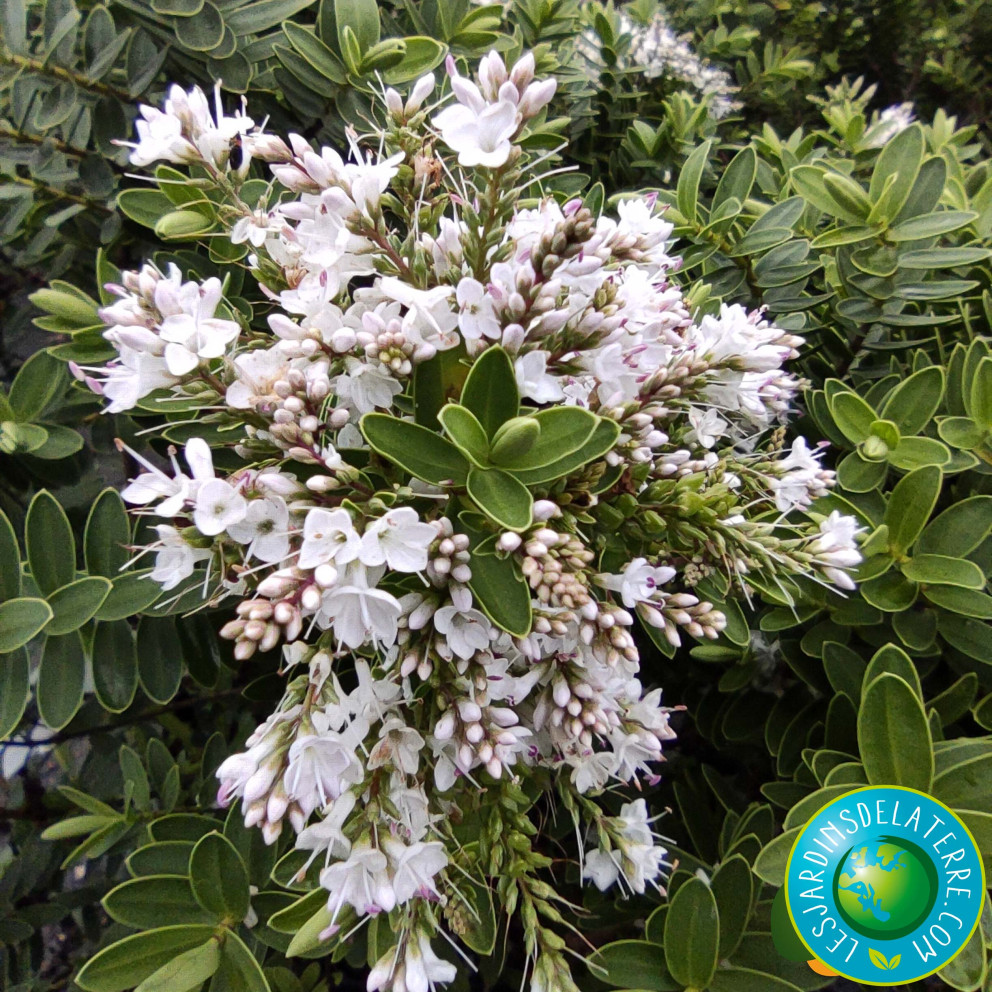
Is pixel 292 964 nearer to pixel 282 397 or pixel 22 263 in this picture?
pixel 282 397

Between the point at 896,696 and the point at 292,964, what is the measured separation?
1.50 m

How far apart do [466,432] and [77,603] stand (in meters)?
0.71

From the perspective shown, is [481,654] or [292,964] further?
[292,964]

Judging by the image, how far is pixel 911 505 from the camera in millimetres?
1161

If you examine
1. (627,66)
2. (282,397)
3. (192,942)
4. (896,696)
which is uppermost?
(627,66)

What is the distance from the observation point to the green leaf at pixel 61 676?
3.66 ft

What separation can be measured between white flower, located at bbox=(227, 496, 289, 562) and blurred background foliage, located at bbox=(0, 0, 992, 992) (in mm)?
403

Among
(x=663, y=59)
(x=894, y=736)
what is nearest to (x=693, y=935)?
(x=894, y=736)

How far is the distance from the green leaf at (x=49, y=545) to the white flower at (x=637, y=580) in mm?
827

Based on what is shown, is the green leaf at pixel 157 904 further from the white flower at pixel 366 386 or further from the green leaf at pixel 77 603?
the white flower at pixel 366 386

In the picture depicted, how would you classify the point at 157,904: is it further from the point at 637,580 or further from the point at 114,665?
the point at 637,580

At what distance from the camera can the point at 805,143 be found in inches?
72.2

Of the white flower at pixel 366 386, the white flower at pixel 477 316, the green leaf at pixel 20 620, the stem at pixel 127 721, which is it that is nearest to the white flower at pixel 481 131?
the white flower at pixel 477 316

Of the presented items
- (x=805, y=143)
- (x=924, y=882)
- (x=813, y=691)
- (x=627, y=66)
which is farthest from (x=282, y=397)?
(x=627, y=66)
